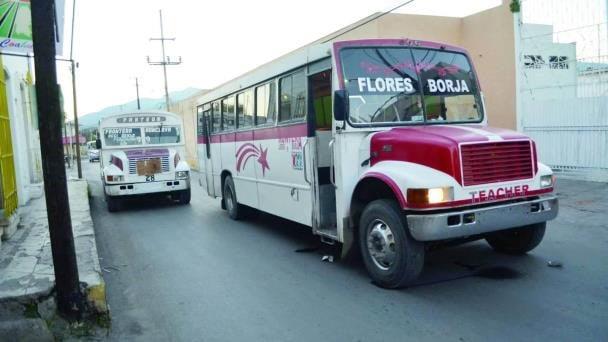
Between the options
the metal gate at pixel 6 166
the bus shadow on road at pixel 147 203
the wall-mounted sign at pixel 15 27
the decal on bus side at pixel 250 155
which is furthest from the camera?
the bus shadow on road at pixel 147 203

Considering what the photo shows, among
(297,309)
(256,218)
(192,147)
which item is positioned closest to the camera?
(297,309)

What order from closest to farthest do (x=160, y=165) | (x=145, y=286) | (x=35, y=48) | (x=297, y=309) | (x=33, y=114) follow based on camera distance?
(x=35, y=48) < (x=297, y=309) < (x=145, y=286) < (x=160, y=165) < (x=33, y=114)

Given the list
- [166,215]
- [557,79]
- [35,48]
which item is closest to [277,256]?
[35,48]

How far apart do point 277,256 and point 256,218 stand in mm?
3450

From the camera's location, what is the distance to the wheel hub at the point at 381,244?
5332mm

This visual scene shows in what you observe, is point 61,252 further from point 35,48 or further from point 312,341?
point 312,341

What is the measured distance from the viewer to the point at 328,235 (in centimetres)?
640

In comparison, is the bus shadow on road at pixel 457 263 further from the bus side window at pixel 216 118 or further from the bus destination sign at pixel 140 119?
the bus destination sign at pixel 140 119

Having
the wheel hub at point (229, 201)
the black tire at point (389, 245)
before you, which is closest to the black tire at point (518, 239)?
the black tire at point (389, 245)

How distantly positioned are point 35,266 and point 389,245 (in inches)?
147

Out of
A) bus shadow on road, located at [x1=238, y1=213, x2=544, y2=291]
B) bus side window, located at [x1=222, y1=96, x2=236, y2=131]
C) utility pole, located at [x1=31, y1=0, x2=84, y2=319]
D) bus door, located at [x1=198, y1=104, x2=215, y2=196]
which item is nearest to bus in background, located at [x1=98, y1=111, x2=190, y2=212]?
bus door, located at [x1=198, y1=104, x2=215, y2=196]

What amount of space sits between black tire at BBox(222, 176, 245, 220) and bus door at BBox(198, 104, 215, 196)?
3.54 feet

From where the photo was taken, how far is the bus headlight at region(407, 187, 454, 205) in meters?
4.87

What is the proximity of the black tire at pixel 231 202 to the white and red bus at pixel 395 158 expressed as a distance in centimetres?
225
